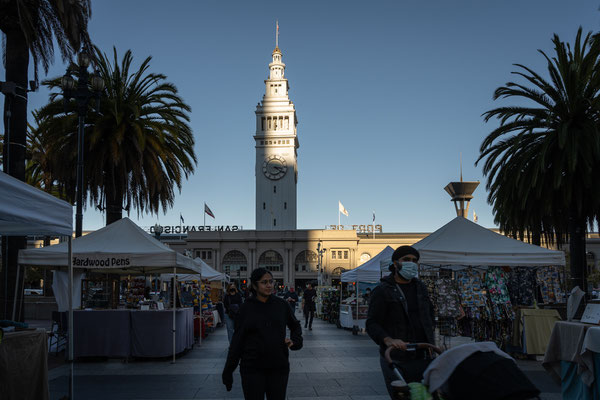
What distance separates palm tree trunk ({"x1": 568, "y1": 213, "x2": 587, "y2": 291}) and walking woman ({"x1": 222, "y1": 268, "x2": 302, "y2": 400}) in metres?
16.6

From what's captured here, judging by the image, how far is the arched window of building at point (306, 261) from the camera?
97.5 m

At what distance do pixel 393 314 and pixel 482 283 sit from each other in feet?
30.2

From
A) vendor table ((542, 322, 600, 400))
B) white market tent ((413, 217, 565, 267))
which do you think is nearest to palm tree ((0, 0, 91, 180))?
white market tent ((413, 217, 565, 267))

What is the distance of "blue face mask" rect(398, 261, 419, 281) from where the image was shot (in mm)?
5180

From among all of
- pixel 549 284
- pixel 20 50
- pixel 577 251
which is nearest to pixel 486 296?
pixel 549 284

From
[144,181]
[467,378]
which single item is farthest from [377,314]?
[144,181]

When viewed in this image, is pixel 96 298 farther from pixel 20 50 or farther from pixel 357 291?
pixel 357 291

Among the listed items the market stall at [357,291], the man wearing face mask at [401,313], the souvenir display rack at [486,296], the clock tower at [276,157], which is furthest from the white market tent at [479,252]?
the clock tower at [276,157]

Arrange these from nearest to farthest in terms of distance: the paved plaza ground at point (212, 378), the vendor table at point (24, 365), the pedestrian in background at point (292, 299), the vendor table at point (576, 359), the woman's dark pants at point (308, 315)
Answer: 1. the vendor table at point (24, 365)
2. the vendor table at point (576, 359)
3. the paved plaza ground at point (212, 378)
4. the woman's dark pants at point (308, 315)
5. the pedestrian in background at point (292, 299)

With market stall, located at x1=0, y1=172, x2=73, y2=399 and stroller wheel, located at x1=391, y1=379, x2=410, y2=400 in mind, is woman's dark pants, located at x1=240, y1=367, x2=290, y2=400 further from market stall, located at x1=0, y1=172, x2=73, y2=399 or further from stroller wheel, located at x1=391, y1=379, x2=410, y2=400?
market stall, located at x1=0, y1=172, x2=73, y2=399

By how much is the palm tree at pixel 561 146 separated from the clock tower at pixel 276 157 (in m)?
80.0

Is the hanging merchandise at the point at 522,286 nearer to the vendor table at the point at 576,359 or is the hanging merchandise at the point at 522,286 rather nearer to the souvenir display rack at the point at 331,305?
the vendor table at the point at 576,359

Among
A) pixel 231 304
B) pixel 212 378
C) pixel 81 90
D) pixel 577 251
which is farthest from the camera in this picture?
pixel 577 251

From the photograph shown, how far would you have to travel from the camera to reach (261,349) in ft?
17.0
